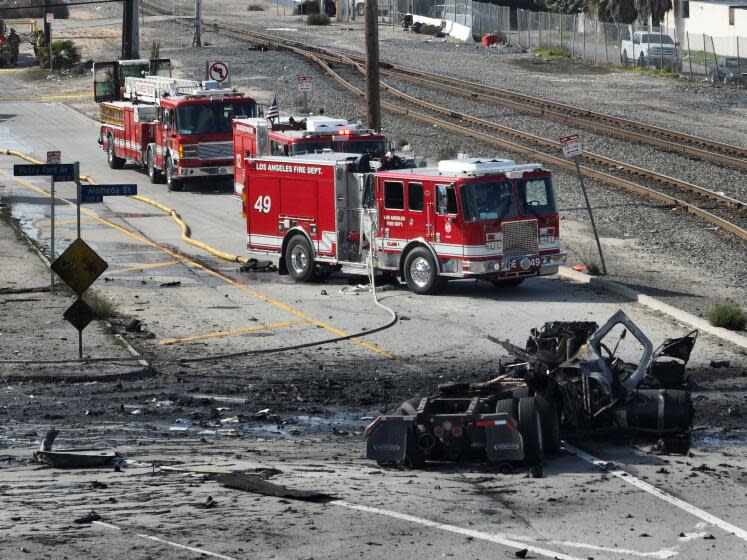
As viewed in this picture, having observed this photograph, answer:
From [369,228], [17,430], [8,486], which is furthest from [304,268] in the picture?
[8,486]

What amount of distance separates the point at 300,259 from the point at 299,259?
4 centimetres

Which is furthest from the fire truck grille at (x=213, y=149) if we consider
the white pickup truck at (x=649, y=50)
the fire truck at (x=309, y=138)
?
the white pickup truck at (x=649, y=50)

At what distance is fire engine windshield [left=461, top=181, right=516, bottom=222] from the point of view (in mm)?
23906

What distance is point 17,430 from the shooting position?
16.2 m

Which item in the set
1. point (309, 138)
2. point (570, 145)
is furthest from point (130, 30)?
point (570, 145)

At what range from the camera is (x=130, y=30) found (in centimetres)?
6250

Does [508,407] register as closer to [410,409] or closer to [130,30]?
[410,409]

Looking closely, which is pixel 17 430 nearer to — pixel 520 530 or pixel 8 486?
pixel 8 486

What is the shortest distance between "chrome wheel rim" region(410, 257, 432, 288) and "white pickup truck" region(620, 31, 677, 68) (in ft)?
129

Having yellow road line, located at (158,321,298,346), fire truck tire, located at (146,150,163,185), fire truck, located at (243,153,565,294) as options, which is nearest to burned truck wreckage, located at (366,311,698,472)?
yellow road line, located at (158,321,298,346)

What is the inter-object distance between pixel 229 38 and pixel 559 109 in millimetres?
35687

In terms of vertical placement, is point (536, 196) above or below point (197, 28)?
below

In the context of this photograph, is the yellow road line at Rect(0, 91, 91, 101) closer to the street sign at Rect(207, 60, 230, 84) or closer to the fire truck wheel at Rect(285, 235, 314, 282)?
the street sign at Rect(207, 60, 230, 84)

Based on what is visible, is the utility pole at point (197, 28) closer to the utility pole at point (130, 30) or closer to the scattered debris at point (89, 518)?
the utility pole at point (130, 30)
